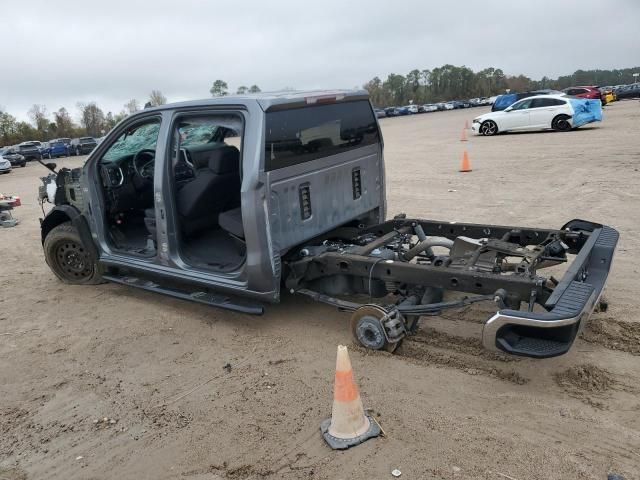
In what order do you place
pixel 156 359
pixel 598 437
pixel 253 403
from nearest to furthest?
pixel 598 437 < pixel 253 403 < pixel 156 359

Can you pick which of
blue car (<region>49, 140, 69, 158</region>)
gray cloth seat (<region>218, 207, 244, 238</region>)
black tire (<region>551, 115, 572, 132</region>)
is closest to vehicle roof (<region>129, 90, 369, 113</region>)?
gray cloth seat (<region>218, 207, 244, 238</region>)

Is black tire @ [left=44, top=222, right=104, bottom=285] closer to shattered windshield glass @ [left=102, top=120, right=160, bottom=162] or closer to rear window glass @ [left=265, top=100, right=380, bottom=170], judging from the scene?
shattered windshield glass @ [left=102, top=120, right=160, bottom=162]

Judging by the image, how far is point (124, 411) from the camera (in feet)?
12.1

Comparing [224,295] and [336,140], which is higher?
[336,140]

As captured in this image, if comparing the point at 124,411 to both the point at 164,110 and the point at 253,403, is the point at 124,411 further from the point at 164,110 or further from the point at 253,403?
the point at 164,110

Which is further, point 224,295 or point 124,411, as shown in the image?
point 224,295

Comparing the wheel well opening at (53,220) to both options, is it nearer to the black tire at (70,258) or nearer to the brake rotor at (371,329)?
the black tire at (70,258)

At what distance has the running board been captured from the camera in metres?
4.59

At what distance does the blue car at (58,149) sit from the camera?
39.4 m

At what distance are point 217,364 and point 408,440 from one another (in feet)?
5.67

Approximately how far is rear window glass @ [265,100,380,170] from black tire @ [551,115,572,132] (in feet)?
54.9

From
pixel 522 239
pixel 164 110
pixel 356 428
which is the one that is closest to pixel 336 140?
pixel 164 110

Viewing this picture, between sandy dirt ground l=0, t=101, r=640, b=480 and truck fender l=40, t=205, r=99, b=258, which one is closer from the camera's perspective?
sandy dirt ground l=0, t=101, r=640, b=480

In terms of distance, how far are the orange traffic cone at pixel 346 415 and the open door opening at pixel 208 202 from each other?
6.19 feet
